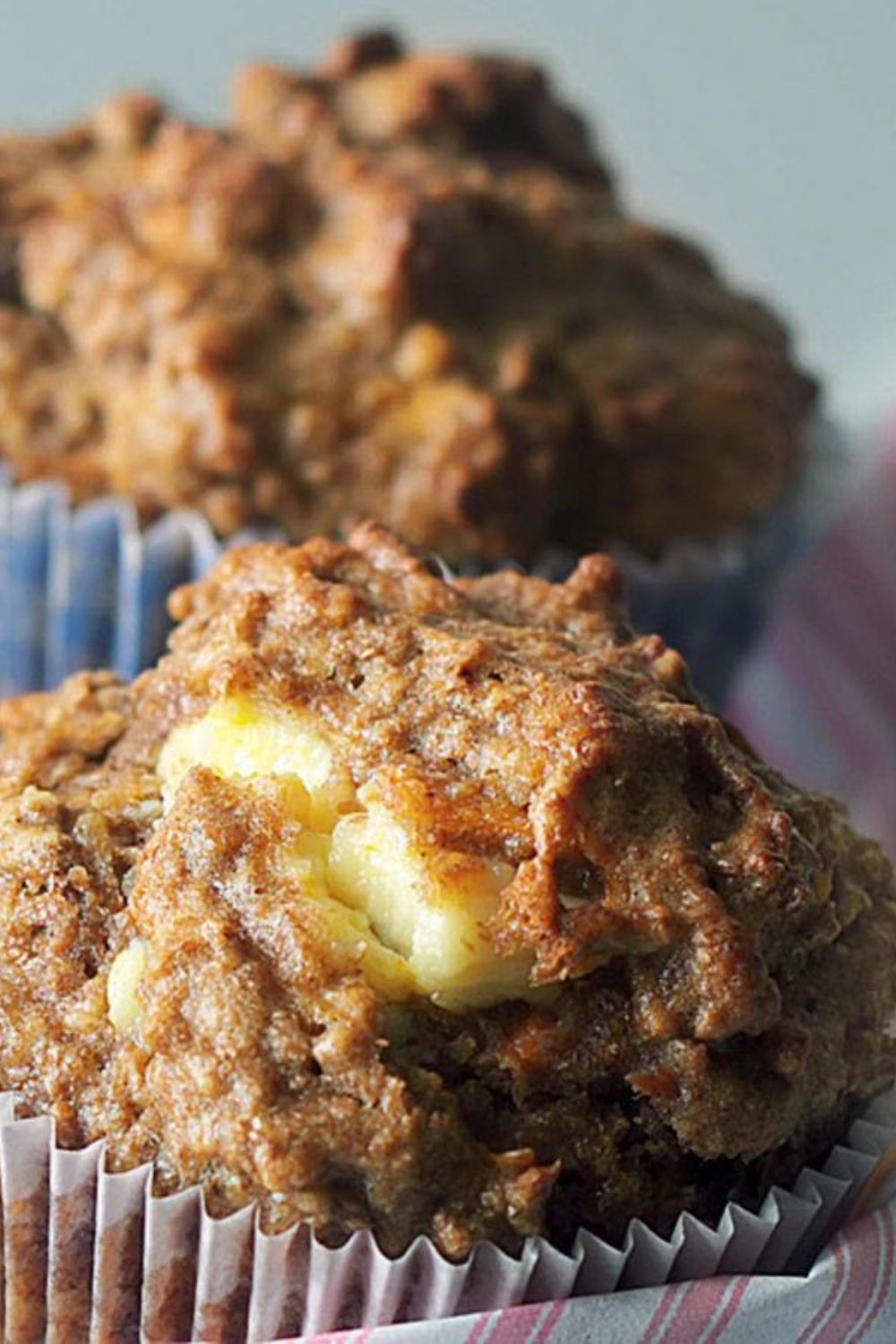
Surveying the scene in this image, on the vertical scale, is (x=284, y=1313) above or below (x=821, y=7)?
below

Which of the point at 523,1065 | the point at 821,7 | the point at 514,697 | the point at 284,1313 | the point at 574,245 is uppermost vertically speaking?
the point at 821,7

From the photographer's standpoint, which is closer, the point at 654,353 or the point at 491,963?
the point at 491,963

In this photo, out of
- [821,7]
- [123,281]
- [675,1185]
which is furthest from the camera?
[821,7]

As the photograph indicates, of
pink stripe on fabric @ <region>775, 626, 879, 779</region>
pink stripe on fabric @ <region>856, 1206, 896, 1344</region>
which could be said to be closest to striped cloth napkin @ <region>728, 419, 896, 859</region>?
pink stripe on fabric @ <region>775, 626, 879, 779</region>

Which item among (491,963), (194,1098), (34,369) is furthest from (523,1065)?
(34,369)

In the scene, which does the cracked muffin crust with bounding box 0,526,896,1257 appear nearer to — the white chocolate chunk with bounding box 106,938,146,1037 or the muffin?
the white chocolate chunk with bounding box 106,938,146,1037

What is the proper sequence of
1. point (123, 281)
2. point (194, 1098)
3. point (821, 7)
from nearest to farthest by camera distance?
point (194, 1098), point (123, 281), point (821, 7)

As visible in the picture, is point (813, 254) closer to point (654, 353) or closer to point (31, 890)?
point (654, 353)
